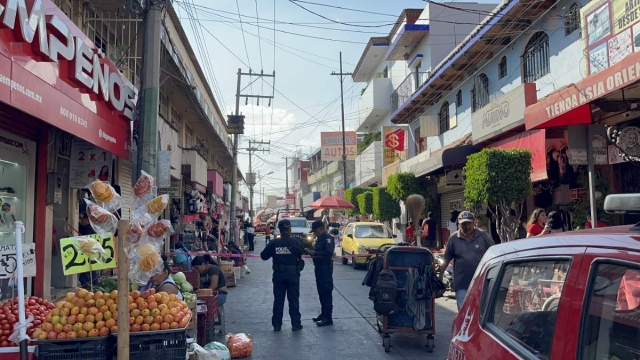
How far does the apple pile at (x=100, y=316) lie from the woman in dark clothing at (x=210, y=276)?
3099mm

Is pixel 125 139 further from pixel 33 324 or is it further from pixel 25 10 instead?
pixel 33 324

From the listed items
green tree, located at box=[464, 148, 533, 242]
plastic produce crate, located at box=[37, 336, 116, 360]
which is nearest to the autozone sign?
plastic produce crate, located at box=[37, 336, 116, 360]

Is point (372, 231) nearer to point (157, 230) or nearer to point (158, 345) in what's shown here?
point (157, 230)

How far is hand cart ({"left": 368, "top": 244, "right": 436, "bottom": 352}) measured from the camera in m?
6.84

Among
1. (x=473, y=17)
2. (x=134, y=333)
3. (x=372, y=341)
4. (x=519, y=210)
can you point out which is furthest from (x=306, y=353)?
(x=473, y=17)

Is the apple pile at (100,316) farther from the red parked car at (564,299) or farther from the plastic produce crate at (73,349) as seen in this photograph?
the red parked car at (564,299)

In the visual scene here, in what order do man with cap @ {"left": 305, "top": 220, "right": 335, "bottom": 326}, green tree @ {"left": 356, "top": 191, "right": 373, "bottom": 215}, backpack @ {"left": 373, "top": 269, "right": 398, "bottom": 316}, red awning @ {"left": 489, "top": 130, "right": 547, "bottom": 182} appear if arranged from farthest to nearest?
green tree @ {"left": 356, "top": 191, "right": 373, "bottom": 215}
red awning @ {"left": 489, "top": 130, "right": 547, "bottom": 182}
man with cap @ {"left": 305, "top": 220, "right": 335, "bottom": 326}
backpack @ {"left": 373, "top": 269, "right": 398, "bottom": 316}

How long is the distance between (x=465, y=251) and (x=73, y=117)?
5.48m

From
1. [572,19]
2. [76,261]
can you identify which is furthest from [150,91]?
[572,19]

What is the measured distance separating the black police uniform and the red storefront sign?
3849mm

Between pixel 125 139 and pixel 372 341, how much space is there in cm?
573

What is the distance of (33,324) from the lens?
476 cm

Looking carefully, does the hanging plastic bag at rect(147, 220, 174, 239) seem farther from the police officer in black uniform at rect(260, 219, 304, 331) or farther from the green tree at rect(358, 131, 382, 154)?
the green tree at rect(358, 131, 382, 154)

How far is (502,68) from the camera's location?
15891 mm
